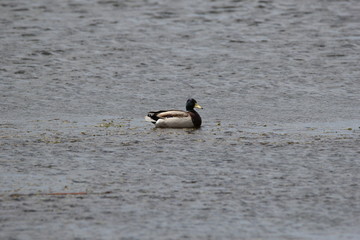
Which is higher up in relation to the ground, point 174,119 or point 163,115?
point 163,115

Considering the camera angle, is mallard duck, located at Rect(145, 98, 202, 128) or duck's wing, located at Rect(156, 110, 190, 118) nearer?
mallard duck, located at Rect(145, 98, 202, 128)

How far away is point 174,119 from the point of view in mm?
17891

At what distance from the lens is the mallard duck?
57.8 ft

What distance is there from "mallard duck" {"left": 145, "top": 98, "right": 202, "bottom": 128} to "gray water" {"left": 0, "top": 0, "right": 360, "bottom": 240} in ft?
0.90

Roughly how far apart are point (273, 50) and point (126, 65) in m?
4.98

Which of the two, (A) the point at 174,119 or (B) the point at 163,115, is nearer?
(B) the point at 163,115

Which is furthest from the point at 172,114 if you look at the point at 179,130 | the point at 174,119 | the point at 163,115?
the point at 179,130

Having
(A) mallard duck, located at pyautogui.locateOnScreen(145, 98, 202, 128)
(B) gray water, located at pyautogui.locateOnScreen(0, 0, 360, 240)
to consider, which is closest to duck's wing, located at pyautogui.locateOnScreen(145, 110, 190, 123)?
(A) mallard duck, located at pyautogui.locateOnScreen(145, 98, 202, 128)

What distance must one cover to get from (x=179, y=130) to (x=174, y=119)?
306 mm

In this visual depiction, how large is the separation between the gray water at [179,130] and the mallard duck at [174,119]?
273 mm

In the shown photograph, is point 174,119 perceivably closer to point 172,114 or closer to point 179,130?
point 172,114

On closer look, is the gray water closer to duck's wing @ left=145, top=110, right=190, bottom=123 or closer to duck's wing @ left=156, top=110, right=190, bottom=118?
duck's wing @ left=145, top=110, right=190, bottom=123

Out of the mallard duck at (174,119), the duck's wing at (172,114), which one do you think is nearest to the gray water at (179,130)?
the mallard duck at (174,119)

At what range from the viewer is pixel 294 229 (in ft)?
31.9
